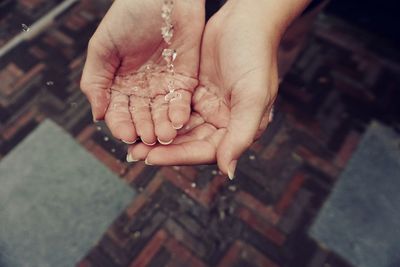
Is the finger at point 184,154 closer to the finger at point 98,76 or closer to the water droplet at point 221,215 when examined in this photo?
the finger at point 98,76

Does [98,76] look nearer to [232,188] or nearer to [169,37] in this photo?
[169,37]

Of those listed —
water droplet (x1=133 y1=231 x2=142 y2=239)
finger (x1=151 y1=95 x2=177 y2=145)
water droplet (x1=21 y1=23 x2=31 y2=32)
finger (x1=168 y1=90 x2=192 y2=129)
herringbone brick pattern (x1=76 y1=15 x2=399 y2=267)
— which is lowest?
herringbone brick pattern (x1=76 y1=15 x2=399 y2=267)

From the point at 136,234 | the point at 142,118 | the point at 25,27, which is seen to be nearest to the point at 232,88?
the point at 142,118

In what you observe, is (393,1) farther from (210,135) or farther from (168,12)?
(210,135)

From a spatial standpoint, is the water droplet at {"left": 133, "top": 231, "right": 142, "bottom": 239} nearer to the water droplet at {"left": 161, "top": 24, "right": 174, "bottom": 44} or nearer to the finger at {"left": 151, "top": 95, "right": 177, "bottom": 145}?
the finger at {"left": 151, "top": 95, "right": 177, "bottom": 145}

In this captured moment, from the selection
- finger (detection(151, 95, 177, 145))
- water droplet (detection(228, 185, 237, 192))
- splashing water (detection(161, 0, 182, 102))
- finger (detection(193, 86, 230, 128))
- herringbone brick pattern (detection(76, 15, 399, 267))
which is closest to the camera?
finger (detection(151, 95, 177, 145))

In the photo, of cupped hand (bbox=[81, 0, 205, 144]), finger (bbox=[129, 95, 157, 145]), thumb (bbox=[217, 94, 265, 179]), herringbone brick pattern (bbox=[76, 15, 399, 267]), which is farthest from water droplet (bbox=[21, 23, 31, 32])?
thumb (bbox=[217, 94, 265, 179])
